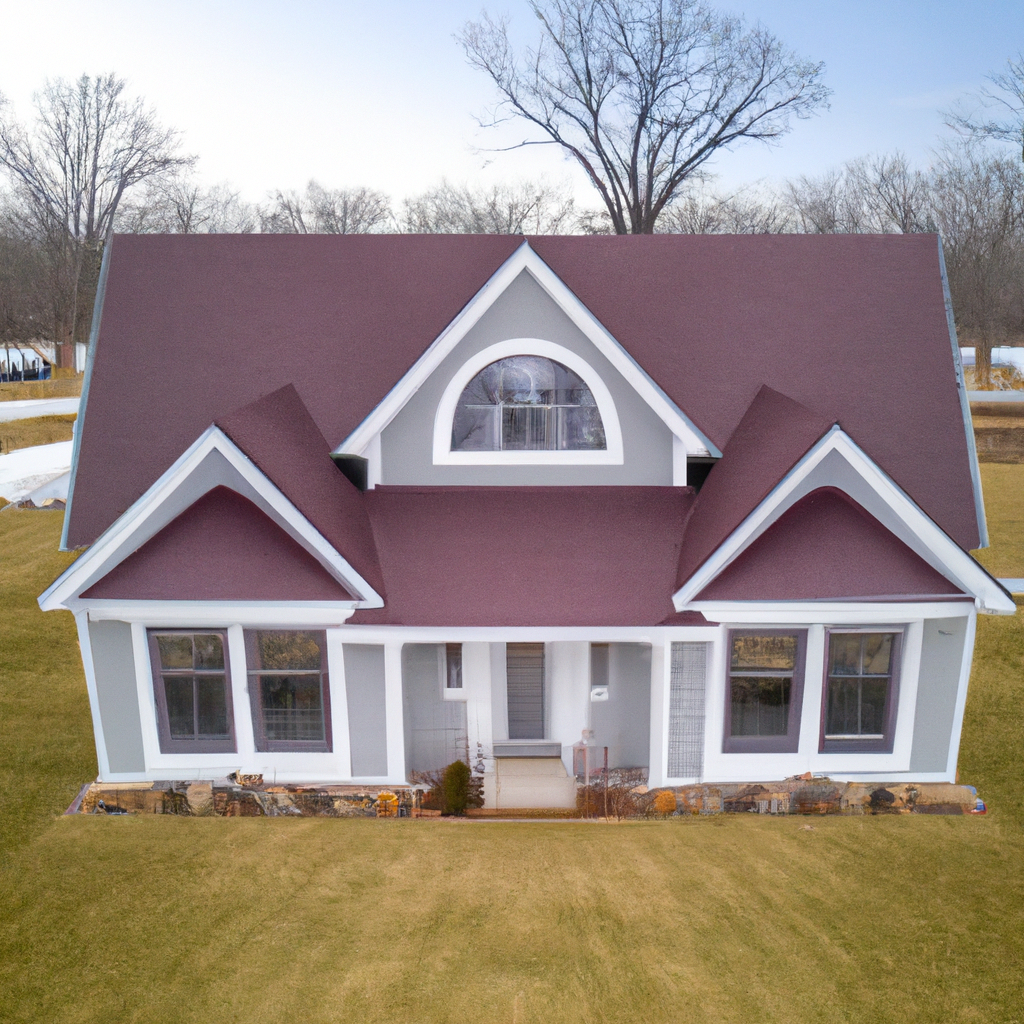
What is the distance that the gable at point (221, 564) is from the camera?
10.2m

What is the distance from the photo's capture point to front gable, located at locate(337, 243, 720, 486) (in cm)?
1109

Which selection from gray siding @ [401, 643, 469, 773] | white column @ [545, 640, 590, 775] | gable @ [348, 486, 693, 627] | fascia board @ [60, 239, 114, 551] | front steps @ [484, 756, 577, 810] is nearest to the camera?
gable @ [348, 486, 693, 627]

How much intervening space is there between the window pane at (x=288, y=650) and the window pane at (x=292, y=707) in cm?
19

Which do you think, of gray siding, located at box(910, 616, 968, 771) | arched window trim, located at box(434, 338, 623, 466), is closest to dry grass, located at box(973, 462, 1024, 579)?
gray siding, located at box(910, 616, 968, 771)

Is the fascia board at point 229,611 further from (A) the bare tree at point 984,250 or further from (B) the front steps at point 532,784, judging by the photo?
(A) the bare tree at point 984,250

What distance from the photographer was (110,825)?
10562 millimetres

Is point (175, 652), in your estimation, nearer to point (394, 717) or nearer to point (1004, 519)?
point (394, 717)

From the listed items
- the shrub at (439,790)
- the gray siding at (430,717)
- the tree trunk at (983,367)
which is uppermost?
the tree trunk at (983,367)

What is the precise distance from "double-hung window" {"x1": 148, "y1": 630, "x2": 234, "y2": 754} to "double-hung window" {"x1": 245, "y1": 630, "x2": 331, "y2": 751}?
0.42m

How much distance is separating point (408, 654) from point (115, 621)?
4055mm

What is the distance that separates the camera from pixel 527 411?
1162 centimetres

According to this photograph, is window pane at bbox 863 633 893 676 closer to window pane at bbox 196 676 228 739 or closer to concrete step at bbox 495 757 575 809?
concrete step at bbox 495 757 575 809

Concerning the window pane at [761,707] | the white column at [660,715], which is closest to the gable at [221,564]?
the white column at [660,715]

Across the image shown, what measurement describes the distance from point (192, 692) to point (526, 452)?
19.1ft
